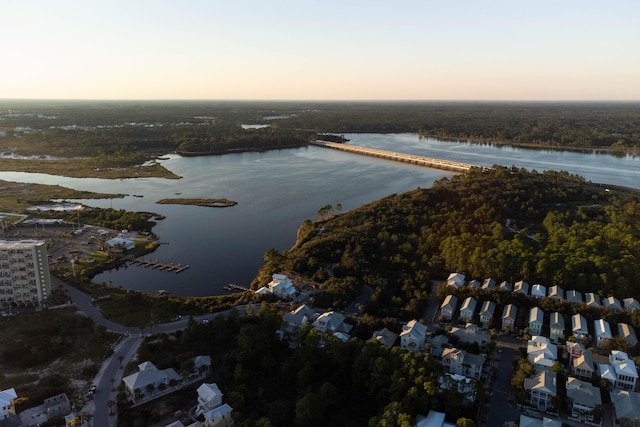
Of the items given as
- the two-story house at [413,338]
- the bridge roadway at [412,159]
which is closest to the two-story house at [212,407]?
the two-story house at [413,338]

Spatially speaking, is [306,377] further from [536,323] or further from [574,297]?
[574,297]

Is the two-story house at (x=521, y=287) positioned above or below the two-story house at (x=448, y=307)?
above

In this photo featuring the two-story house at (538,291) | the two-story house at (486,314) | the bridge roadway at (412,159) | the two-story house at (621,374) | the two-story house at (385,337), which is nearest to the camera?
the two-story house at (621,374)

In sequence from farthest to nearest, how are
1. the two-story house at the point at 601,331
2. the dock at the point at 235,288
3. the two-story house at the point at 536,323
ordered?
the dock at the point at 235,288 < the two-story house at the point at 536,323 < the two-story house at the point at 601,331

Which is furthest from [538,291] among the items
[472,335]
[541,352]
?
[472,335]

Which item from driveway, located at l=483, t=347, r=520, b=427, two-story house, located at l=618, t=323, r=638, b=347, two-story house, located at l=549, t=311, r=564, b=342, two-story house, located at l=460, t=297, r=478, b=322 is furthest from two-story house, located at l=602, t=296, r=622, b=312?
driveway, located at l=483, t=347, r=520, b=427

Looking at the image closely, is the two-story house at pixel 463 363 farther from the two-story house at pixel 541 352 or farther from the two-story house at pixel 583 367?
the two-story house at pixel 583 367

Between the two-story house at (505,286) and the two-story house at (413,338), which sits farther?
the two-story house at (505,286)

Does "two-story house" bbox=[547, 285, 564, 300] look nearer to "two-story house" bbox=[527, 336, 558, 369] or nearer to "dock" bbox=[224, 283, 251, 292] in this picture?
"two-story house" bbox=[527, 336, 558, 369]
